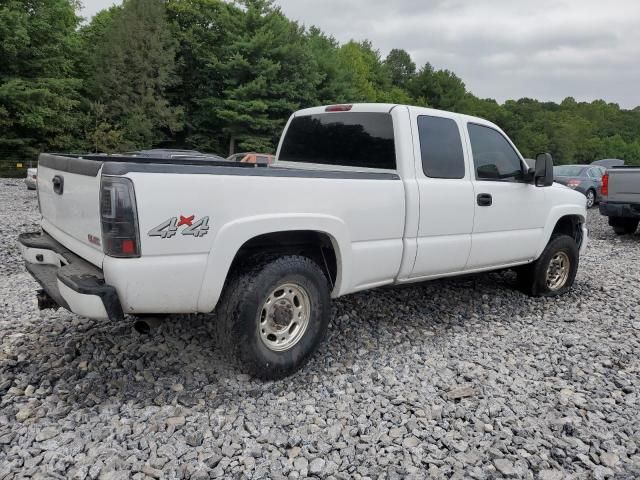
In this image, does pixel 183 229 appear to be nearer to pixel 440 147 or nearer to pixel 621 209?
pixel 440 147

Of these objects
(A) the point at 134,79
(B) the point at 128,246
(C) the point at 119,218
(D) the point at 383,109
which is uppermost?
(A) the point at 134,79

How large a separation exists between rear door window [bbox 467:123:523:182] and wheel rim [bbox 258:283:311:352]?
2.12 metres

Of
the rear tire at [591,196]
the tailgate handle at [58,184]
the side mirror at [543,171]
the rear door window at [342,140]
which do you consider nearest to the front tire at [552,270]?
the side mirror at [543,171]

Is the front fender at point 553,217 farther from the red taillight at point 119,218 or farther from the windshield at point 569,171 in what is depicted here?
the windshield at point 569,171

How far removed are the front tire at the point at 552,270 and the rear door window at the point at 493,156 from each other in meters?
1.05

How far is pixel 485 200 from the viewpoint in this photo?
4637 mm

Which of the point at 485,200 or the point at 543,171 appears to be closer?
the point at 485,200

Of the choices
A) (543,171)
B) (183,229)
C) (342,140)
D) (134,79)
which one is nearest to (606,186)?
(543,171)

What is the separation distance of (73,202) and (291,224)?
1386 millimetres

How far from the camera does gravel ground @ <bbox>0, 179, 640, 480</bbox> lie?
2701 mm

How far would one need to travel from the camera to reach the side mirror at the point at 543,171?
4879 mm

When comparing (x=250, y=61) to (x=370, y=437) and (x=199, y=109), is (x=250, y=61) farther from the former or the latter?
(x=370, y=437)

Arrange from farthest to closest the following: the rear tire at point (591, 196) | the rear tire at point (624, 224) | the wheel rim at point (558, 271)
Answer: the rear tire at point (591, 196)
the rear tire at point (624, 224)
the wheel rim at point (558, 271)

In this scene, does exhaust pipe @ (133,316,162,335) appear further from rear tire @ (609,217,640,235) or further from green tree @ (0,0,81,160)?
green tree @ (0,0,81,160)
